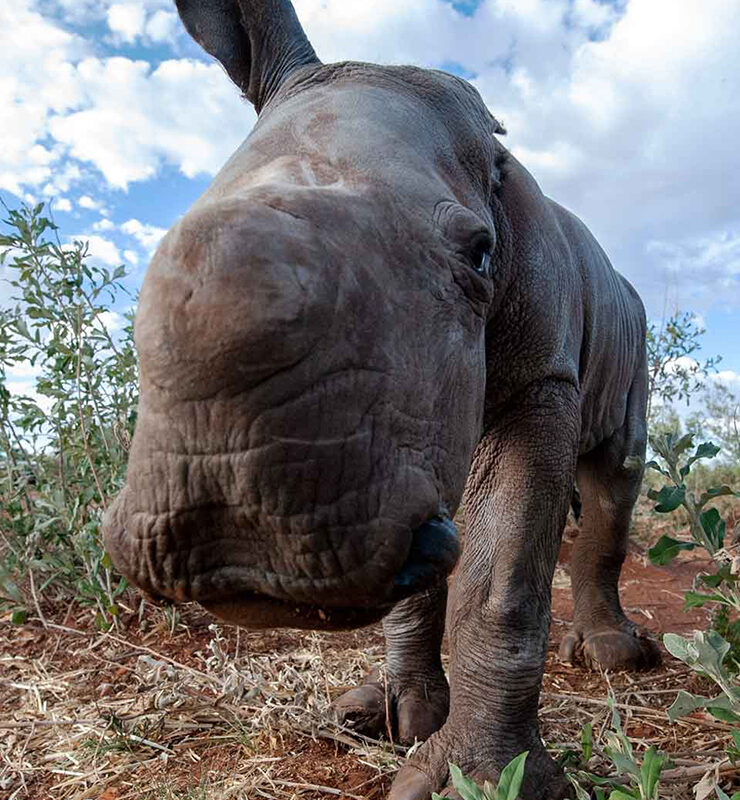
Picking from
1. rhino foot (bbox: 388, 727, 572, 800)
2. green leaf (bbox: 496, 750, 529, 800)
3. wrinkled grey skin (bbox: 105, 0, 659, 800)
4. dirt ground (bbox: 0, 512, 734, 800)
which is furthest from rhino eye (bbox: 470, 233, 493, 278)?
dirt ground (bbox: 0, 512, 734, 800)

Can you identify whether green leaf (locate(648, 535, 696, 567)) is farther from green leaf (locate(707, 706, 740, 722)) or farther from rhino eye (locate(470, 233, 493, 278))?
rhino eye (locate(470, 233, 493, 278))

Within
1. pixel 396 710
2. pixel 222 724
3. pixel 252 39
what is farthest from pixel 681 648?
pixel 252 39

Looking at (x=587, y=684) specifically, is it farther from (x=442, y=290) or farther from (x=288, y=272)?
(x=288, y=272)

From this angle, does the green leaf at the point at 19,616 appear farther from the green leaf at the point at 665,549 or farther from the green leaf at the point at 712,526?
the green leaf at the point at 712,526

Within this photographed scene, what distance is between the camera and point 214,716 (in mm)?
3238

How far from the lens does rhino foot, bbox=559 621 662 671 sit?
14.0ft

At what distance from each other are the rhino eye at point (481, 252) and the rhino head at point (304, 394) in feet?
0.16

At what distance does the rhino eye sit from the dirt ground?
63.4 inches

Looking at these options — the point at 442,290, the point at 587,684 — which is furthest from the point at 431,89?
the point at 587,684

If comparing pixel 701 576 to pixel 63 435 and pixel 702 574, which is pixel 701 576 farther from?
pixel 63 435

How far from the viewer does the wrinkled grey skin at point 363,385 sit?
1.43m

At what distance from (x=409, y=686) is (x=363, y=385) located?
6.92 feet

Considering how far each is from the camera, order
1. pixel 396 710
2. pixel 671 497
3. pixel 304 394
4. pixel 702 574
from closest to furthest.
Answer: pixel 304 394, pixel 671 497, pixel 702 574, pixel 396 710

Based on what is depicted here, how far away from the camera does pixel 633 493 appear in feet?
16.4
